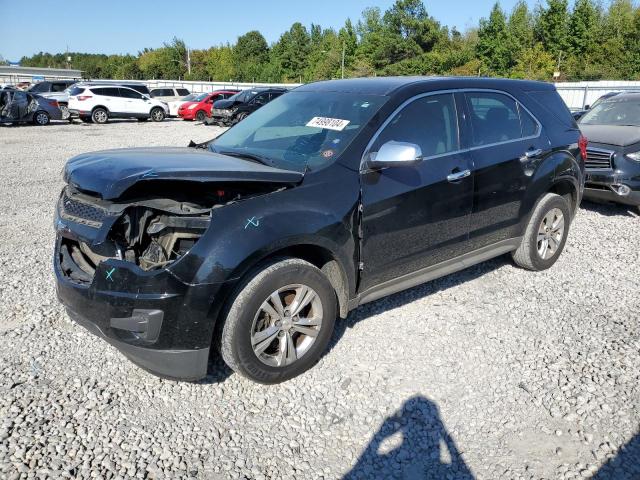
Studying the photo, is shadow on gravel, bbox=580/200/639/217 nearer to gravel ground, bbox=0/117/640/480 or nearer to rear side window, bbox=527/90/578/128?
rear side window, bbox=527/90/578/128

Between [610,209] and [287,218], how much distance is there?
7.01 m

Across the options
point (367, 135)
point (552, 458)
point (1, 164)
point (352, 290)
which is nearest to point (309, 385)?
point (352, 290)

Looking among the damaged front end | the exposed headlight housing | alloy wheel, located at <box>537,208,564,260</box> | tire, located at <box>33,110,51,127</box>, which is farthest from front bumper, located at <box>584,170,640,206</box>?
tire, located at <box>33,110,51,127</box>

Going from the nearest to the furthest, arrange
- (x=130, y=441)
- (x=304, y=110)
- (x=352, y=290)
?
(x=130, y=441) → (x=352, y=290) → (x=304, y=110)

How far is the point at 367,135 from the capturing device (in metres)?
3.67

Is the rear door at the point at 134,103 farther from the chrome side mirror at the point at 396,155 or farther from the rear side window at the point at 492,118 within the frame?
the chrome side mirror at the point at 396,155

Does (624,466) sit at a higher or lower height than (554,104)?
lower

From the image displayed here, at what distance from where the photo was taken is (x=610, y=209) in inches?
327

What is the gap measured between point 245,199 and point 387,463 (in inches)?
66.1

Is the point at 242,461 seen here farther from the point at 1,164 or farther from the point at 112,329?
the point at 1,164

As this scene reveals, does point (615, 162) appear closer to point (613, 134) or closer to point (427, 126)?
point (613, 134)

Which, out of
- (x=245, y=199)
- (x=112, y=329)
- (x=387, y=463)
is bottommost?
(x=387, y=463)

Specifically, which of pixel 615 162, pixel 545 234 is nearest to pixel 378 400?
pixel 545 234

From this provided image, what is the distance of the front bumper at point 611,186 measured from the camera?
7.43 metres
